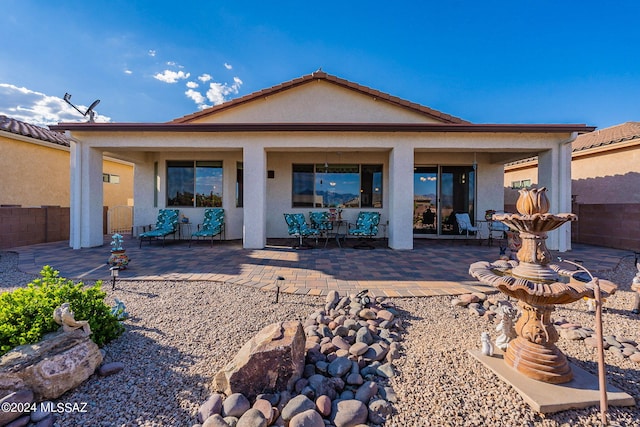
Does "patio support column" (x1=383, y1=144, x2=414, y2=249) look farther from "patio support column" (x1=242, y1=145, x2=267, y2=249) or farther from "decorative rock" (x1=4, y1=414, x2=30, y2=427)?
"decorative rock" (x1=4, y1=414, x2=30, y2=427)

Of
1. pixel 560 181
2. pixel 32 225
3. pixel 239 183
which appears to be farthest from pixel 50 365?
pixel 560 181

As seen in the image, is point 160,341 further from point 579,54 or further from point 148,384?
point 579,54

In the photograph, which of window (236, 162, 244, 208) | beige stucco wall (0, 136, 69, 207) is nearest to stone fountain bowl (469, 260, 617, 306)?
window (236, 162, 244, 208)

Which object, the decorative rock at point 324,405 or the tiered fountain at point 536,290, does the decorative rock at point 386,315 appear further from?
the decorative rock at point 324,405

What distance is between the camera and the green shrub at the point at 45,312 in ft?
6.49

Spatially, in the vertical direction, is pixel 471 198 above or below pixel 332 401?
above

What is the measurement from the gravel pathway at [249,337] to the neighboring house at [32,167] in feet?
21.0

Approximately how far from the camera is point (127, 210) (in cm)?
1135

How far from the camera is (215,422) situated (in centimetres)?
153

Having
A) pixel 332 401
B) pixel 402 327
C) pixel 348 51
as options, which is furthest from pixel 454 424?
pixel 348 51

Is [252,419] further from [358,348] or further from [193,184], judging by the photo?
[193,184]

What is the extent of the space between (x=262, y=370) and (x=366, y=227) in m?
6.01

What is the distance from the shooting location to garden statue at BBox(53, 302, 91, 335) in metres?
2.01

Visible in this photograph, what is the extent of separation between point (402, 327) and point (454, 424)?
122cm
